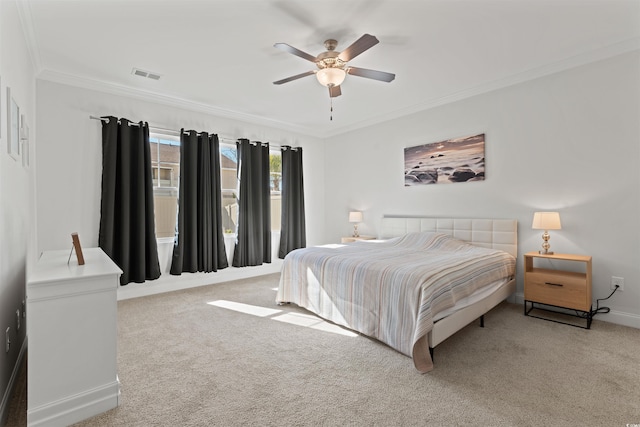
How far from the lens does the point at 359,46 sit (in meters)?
2.42

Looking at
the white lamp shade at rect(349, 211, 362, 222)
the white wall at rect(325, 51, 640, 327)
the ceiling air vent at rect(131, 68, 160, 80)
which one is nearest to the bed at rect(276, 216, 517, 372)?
the white wall at rect(325, 51, 640, 327)

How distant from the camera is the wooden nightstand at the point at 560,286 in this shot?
2.91m

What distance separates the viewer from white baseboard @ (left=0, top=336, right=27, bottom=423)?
1.66 meters

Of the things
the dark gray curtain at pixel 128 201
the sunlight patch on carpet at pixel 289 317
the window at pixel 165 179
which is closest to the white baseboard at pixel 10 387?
the dark gray curtain at pixel 128 201

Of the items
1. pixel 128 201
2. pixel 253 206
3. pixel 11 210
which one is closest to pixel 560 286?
pixel 253 206

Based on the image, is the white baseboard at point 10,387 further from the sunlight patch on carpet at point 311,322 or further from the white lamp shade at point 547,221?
the white lamp shade at point 547,221

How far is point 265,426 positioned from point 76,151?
12.4ft

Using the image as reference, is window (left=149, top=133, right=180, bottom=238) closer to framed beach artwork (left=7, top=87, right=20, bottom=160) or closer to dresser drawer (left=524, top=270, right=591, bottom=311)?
framed beach artwork (left=7, top=87, right=20, bottom=160)

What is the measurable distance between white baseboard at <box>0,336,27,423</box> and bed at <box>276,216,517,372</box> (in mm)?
2207

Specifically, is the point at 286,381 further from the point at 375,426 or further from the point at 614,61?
the point at 614,61

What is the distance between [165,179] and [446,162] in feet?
13.3

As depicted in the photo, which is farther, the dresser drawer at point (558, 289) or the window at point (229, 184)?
the window at point (229, 184)

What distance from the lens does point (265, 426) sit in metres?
1.63

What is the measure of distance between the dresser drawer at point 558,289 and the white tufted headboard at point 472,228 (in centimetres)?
47
